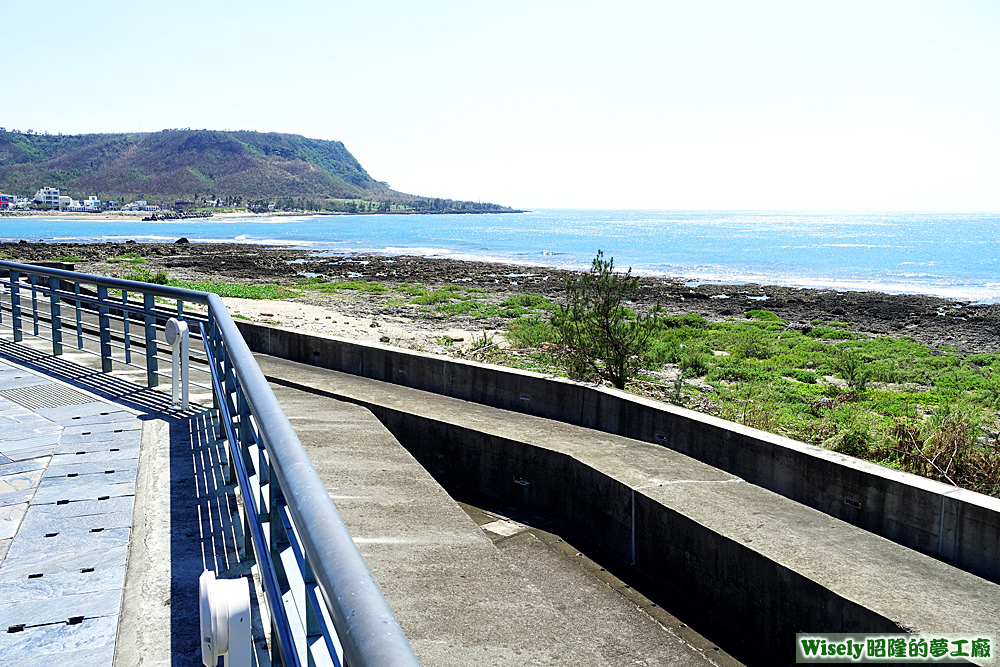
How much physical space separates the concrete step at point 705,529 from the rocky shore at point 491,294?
47.6ft

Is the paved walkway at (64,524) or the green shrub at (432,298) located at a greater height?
the paved walkway at (64,524)

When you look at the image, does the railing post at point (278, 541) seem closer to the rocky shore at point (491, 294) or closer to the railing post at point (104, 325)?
the railing post at point (104, 325)

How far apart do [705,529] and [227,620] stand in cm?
466

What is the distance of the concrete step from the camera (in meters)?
5.03

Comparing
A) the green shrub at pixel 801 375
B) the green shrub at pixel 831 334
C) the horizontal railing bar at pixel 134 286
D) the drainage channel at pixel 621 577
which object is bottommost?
the green shrub at pixel 831 334

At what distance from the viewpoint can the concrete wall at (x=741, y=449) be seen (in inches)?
226

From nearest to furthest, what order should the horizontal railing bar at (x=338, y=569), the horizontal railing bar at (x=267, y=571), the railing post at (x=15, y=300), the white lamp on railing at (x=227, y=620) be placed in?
1. the horizontal railing bar at (x=338, y=569)
2. the white lamp on railing at (x=227, y=620)
3. the horizontal railing bar at (x=267, y=571)
4. the railing post at (x=15, y=300)

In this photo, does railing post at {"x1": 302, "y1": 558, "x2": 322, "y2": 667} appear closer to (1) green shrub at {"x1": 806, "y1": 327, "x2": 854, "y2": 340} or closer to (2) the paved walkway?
(2) the paved walkway

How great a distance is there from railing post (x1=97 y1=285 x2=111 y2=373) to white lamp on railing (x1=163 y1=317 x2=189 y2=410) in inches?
53.1

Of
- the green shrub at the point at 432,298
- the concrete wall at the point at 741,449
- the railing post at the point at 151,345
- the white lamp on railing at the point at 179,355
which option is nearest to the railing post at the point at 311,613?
the white lamp on railing at the point at 179,355

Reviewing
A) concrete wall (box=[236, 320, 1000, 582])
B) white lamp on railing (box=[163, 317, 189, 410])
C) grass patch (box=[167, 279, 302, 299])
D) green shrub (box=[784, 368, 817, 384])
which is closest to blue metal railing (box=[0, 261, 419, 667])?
white lamp on railing (box=[163, 317, 189, 410])

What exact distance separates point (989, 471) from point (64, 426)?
7567mm

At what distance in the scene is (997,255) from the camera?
85.8m

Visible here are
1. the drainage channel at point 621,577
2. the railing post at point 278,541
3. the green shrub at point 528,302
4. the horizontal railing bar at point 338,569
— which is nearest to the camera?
the horizontal railing bar at point 338,569
